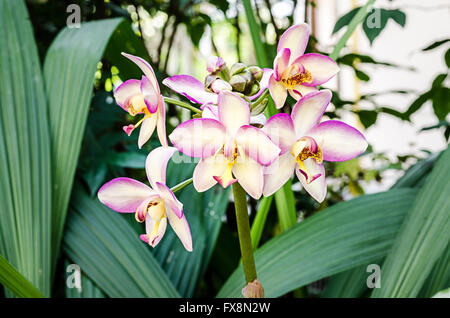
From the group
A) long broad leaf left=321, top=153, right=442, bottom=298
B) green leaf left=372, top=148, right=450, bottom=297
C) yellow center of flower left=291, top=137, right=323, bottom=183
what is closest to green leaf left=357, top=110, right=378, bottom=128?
long broad leaf left=321, top=153, right=442, bottom=298

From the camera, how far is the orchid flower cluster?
262 mm

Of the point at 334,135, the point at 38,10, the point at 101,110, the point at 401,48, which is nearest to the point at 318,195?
the point at 334,135

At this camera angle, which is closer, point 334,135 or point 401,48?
point 334,135

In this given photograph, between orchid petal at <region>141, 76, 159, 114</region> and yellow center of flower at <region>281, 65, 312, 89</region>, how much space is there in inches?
3.5

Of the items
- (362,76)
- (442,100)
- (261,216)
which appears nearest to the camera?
(261,216)

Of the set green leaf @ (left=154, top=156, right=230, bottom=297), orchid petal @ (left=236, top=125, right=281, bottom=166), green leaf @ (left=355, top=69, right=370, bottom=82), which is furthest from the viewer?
green leaf @ (left=355, top=69, right=370, bottom=82)

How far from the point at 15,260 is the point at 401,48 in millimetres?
2542

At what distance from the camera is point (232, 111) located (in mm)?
263

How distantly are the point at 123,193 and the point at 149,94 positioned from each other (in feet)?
0.24

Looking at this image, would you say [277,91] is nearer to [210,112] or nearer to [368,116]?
[210,112]

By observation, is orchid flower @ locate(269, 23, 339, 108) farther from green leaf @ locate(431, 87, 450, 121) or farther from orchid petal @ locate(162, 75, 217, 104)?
green leaf @ locate(431, 87, 450, 121)

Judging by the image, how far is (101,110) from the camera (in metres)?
0.75
